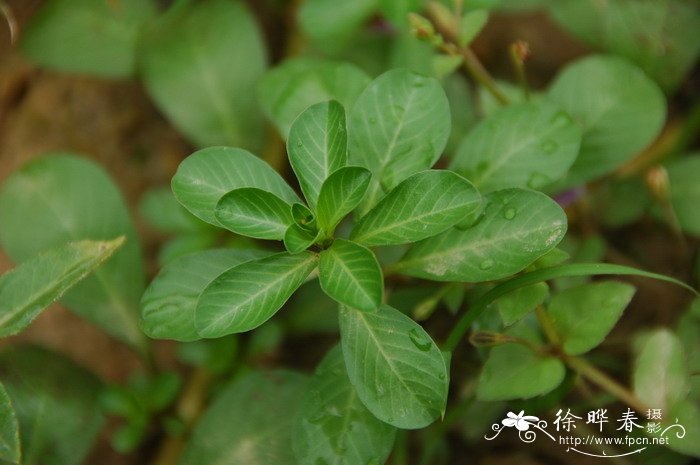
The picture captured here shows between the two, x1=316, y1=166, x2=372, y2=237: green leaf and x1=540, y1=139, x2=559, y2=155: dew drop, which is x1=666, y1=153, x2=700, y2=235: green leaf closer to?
x1=540, y1=139, x2=559, y2=155: dew drop

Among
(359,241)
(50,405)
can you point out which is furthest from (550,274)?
(50,405)

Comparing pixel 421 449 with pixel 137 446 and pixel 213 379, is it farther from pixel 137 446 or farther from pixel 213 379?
pixel 137 446

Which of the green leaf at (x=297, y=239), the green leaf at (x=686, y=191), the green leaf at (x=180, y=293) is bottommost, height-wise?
the green leaf at (x=686, y=191)

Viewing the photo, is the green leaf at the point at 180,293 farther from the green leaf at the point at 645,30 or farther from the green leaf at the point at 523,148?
the green leaf at the point at 645,30

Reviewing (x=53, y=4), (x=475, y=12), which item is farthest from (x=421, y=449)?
(x=53, y=4)

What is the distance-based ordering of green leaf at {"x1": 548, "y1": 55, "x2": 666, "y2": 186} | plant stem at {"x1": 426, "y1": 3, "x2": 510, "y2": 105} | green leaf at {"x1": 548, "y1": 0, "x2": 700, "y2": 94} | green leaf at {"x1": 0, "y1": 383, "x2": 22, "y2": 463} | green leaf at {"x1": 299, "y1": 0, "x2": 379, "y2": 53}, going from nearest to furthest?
green leaf at {"x1": 0, "y1": 383, "x2": 22, "y2": 463}, plant stem at {"x1": 426, "y1": 3, "x2": 510, "y2": 105}, green leaf at {"x1": 548, "y1": 55, "x2": 666, "y2": 186}, green leaf at {"x1": 299, "y1": 0, "x2": 379, "y2": 53}, green leaf at {"x1": 548, "y1": 0, "x2": 700, "y2": 94}

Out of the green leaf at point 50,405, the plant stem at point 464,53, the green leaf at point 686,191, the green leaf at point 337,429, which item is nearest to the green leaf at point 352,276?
the green leaf at point 337,429

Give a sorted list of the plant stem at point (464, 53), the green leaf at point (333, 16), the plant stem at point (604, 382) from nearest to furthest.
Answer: the plant stem at point (604, 382)
the plant stem at point (464, 53)
the green leaf at point (333, 16)

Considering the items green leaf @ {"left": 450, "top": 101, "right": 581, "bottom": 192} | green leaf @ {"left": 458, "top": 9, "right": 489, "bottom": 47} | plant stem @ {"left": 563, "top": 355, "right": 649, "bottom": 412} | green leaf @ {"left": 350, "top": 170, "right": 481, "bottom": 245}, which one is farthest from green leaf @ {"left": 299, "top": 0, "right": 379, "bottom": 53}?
plant stem @ {"left": 563, "top": 355, "right": 649, "bottom": 412}
